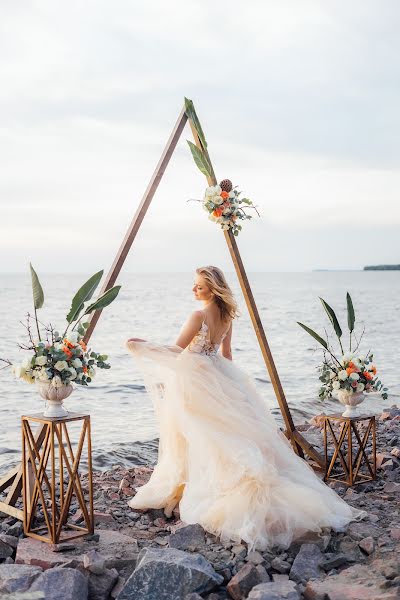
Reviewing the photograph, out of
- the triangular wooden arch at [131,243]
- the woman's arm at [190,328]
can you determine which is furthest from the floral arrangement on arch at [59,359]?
the woman's arm at [190,328]

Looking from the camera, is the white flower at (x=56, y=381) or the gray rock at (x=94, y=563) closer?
the gray rock at (x=94, y=563)

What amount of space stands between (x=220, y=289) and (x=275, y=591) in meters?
2.65

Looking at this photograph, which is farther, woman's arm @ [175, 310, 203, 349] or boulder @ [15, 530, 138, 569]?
woman's arm @ [175, 310, 203, 349]

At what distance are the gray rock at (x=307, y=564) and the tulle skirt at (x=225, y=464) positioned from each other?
23 cm

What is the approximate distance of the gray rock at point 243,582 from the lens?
4.40 metres

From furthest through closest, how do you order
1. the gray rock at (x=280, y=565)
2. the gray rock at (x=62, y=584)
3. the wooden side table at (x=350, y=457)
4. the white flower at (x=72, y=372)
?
the wooden side table at (x=350, y=457), the white flower at (x=72, y=372), the gray rock at (x=280, y=565), the gray rock at (x=62, y=584)

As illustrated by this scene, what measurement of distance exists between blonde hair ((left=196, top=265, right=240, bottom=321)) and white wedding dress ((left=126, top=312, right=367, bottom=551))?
0.88 ft

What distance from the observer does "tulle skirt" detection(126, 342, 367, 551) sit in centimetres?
531

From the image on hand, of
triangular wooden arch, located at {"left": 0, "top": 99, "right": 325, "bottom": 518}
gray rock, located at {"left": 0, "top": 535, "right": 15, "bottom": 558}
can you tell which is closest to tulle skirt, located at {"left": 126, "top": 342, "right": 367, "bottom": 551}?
triangular wooden arch, located at {"left": 0, "top": 99, "right": 325, "bottom": 518}

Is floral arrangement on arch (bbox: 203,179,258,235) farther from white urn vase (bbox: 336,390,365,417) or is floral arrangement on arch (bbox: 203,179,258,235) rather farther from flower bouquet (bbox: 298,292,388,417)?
white urn vase (bbox: 336,390,365,417)

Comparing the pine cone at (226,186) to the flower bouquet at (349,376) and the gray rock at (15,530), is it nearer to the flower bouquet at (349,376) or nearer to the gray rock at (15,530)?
the flower bouquet at (349,376)

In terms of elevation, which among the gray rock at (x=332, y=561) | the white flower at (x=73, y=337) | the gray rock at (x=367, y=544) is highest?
the white flower at (x=73, y=337)

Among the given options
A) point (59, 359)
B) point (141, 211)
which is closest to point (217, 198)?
point (141, 211)

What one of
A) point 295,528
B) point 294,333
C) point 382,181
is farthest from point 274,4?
point 294,333
